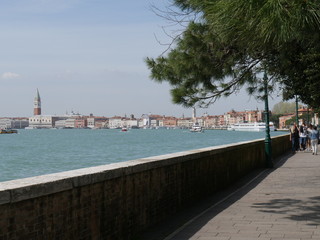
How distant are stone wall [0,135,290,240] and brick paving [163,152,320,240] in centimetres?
55

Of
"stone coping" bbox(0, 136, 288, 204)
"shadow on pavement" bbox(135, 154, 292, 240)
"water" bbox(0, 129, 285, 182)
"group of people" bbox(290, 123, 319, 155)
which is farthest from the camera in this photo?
"water" bbox(0, 129, 285, 182)

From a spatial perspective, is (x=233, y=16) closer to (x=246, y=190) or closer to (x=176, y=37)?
(x=176, y=37)

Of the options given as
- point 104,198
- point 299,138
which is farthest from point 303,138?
point 104,198

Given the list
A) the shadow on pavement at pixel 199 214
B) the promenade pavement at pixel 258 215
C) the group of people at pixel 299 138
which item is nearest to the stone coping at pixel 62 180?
the shadow on pavement at pixel 199 214

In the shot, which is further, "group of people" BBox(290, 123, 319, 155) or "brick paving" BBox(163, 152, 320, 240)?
"group of people" BBox(290, 123, 319, 155)

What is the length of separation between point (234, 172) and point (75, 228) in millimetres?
9614

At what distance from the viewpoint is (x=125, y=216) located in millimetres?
7461

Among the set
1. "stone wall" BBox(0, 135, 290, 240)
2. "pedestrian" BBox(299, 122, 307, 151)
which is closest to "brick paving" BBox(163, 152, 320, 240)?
"stone wall" BBox(0, 135, 290, 240)

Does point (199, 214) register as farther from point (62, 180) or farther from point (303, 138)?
point (303, 138)

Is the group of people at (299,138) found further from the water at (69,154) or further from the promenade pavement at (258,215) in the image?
the water at (69,154)

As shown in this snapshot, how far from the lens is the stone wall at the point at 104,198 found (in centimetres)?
517

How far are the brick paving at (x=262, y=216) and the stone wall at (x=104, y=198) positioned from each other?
Result: 1.81ft

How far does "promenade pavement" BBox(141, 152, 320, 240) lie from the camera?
25.2ft

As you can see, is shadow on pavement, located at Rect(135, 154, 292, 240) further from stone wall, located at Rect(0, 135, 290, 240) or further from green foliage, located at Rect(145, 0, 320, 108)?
green foliage, located at Rect(145, 0, 320, 108)
